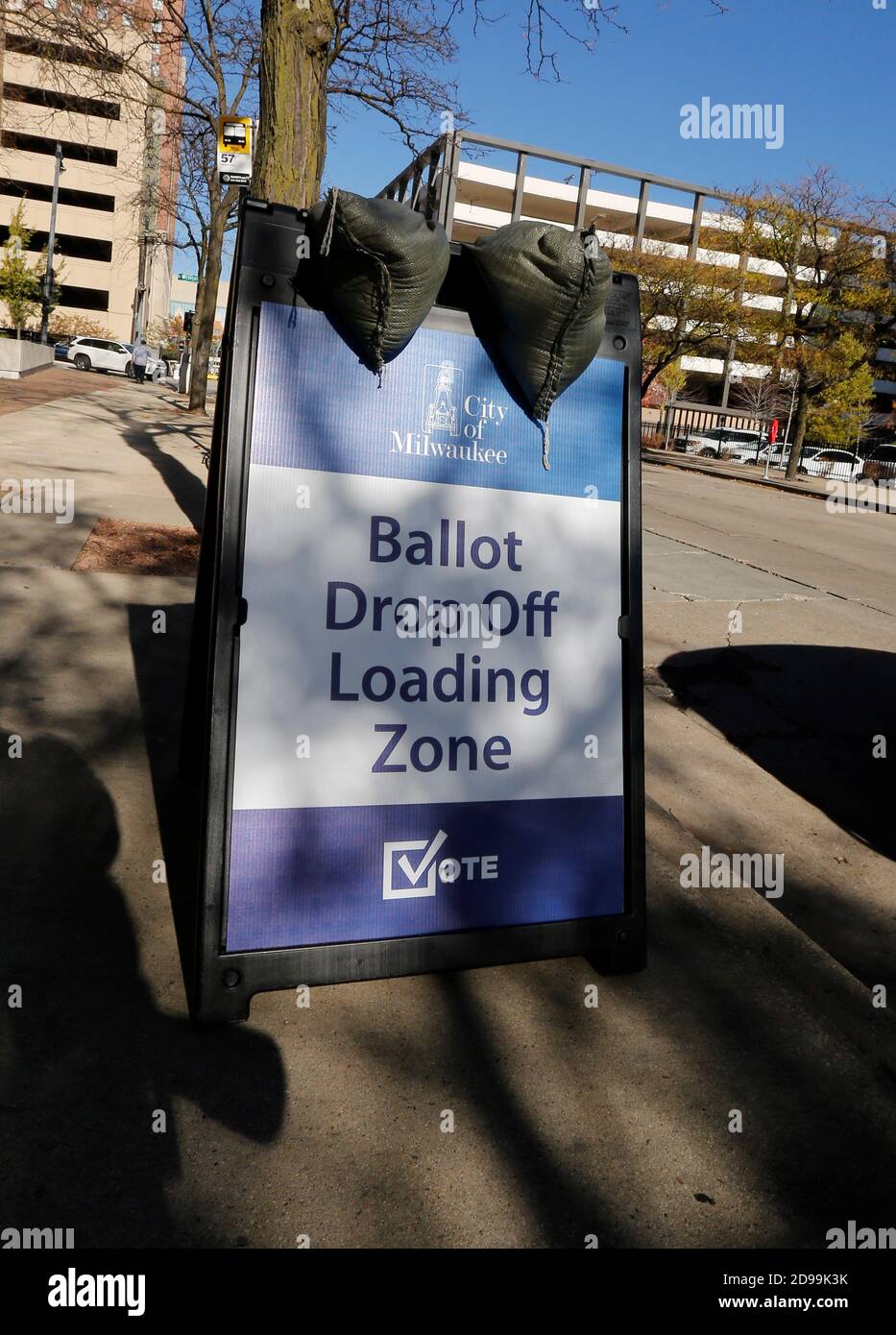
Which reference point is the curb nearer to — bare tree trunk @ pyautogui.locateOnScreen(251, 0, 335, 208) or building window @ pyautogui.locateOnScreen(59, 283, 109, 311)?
bare tree trunk @ pyautogui.locateOnScreen(251, 0, 335, 208)

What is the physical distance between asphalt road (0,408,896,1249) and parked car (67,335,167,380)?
44.4 meters

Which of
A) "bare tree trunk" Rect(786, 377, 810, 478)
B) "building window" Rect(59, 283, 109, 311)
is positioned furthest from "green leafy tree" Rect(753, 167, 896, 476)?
"building window" Rect(59, 283, 109, 311)

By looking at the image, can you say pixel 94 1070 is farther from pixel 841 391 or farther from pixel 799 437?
pixel 841 391

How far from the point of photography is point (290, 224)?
2.67 meters

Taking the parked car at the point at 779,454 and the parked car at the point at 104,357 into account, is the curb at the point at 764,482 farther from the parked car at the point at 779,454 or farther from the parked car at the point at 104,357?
the parked car at the point at 104,357

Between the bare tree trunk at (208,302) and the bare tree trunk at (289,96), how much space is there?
52.9ft

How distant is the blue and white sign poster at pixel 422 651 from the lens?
2617 mm

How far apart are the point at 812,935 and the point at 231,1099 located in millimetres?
2190

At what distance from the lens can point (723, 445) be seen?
2004 inches

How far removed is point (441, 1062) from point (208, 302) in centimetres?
2322

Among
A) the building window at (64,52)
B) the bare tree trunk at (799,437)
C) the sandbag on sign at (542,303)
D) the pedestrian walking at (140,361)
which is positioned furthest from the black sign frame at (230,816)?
the pedestrian walking at (140,361)

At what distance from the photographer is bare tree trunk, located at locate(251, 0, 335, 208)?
607 cm

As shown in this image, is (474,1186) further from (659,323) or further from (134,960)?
(659,323)

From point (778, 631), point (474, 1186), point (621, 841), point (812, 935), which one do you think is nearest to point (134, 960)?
point (474, 1186)
